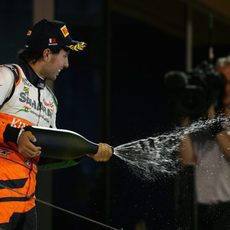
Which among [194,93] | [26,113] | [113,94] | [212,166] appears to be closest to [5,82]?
[26,113]

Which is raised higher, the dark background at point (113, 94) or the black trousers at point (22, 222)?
the dark background at point (113, 94)

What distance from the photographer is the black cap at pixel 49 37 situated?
12.6 ft

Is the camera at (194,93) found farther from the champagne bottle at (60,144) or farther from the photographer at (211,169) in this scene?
the champagne bottle at (60,144)

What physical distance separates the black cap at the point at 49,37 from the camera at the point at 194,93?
228 centimetres

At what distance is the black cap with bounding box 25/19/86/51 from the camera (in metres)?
3.84

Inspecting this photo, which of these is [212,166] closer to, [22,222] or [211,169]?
[211,169]

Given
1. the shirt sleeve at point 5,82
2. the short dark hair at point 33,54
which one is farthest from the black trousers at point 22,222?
the short dark hair at point 33,54

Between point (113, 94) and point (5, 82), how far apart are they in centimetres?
345

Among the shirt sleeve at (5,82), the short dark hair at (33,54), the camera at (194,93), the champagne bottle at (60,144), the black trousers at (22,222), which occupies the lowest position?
the black trousers at (22,222)

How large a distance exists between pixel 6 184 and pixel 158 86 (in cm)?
399

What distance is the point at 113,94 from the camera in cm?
702

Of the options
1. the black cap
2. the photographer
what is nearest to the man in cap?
the black cap

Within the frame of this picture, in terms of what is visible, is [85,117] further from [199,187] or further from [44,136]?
[44,136]

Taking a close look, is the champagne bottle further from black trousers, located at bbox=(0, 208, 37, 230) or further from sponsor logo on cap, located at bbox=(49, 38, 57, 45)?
sponsor logo on cap, located at bbox=(49, 38, 57, 45)
